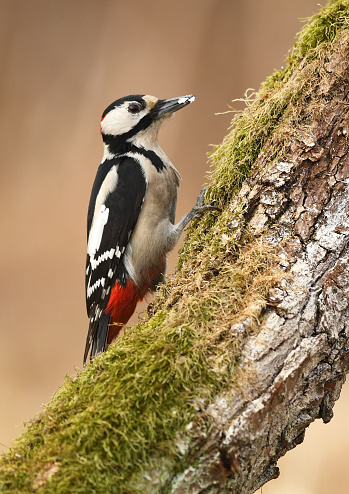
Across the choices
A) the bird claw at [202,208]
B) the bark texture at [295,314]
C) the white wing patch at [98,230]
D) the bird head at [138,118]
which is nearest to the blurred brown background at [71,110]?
the bird head at [138,118]

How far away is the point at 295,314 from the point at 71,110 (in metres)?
3.46

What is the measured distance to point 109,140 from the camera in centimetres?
252

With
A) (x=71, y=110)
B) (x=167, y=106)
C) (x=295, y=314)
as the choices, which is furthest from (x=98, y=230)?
(x=71, y=110)

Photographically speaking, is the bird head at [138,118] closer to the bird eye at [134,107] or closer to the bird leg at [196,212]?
the bird eye at [134,107]

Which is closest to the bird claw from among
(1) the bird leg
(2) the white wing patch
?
(1) the bird leg

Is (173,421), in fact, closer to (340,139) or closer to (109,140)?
(340,139)

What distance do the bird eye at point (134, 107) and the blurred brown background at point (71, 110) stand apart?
5.26 ft

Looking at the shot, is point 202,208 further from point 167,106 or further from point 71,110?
point 71,110

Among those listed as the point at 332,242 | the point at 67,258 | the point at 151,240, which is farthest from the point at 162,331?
the point at 67,258

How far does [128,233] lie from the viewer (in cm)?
229

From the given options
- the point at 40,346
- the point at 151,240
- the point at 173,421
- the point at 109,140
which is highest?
the point at 40,346

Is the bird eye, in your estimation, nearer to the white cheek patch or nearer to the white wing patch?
the white cheek patch

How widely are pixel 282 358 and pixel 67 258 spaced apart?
3.32 meters

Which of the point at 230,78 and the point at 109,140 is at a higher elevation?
the point at 230,78
